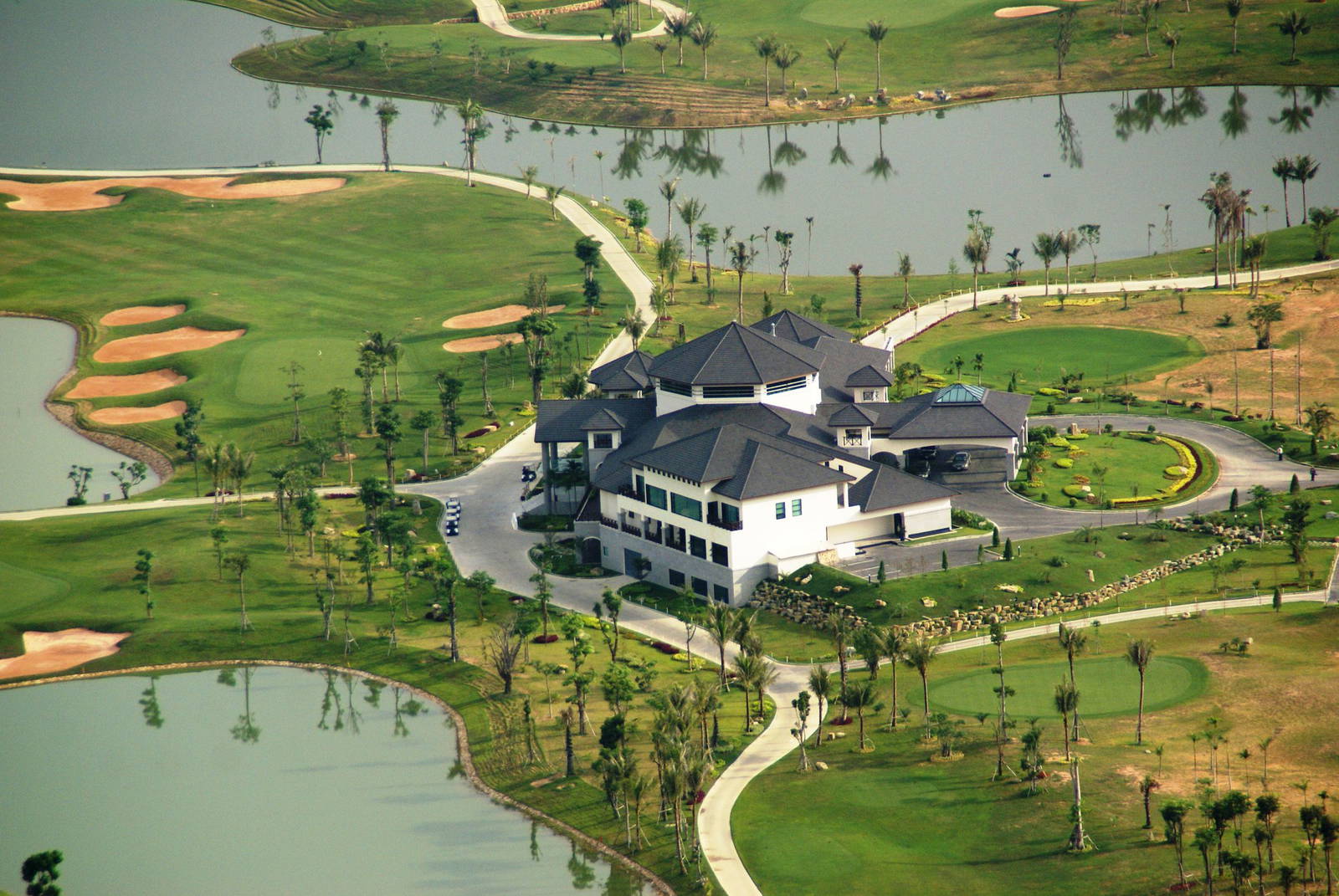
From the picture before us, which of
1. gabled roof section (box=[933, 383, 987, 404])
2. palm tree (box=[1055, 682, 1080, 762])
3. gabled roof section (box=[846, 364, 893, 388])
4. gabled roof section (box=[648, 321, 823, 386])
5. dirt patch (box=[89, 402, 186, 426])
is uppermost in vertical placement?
gabled roof section (box=[648, 321, 823, 386])

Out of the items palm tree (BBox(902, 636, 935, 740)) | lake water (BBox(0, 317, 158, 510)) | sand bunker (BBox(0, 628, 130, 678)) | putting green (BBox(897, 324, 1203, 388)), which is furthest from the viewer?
putting green (BBox(897, 324, 1203, 388))

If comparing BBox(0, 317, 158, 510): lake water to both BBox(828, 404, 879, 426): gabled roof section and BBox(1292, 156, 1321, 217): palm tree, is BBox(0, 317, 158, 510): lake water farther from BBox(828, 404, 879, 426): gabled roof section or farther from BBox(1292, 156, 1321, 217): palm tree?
BBox(1292, 156, 1321, 217): palm tree

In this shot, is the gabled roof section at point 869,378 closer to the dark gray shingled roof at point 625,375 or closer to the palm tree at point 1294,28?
the dark gray shingled roof at point 625,375

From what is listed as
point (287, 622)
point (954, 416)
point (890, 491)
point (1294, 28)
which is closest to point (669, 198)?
point (954, 416)

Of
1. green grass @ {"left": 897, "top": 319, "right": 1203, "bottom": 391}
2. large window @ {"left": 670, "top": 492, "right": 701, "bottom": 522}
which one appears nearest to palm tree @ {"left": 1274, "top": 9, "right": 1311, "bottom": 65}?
green grass @ {"left": 897, "top": 319, "right": 1203, "bottom": 391}

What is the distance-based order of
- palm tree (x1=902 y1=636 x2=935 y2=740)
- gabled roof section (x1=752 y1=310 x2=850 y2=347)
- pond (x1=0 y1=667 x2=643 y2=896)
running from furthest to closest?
gabled roof section (x1=752 y1=310 x2=850 y2=347)
palm tree (x1=902 y1=636 x2=935 y2=740)
pond (x1=0 y1=667 x2=643 y2=896)

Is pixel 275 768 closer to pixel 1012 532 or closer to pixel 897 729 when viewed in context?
pixel 897 729

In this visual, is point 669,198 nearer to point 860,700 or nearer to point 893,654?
point 893,654
